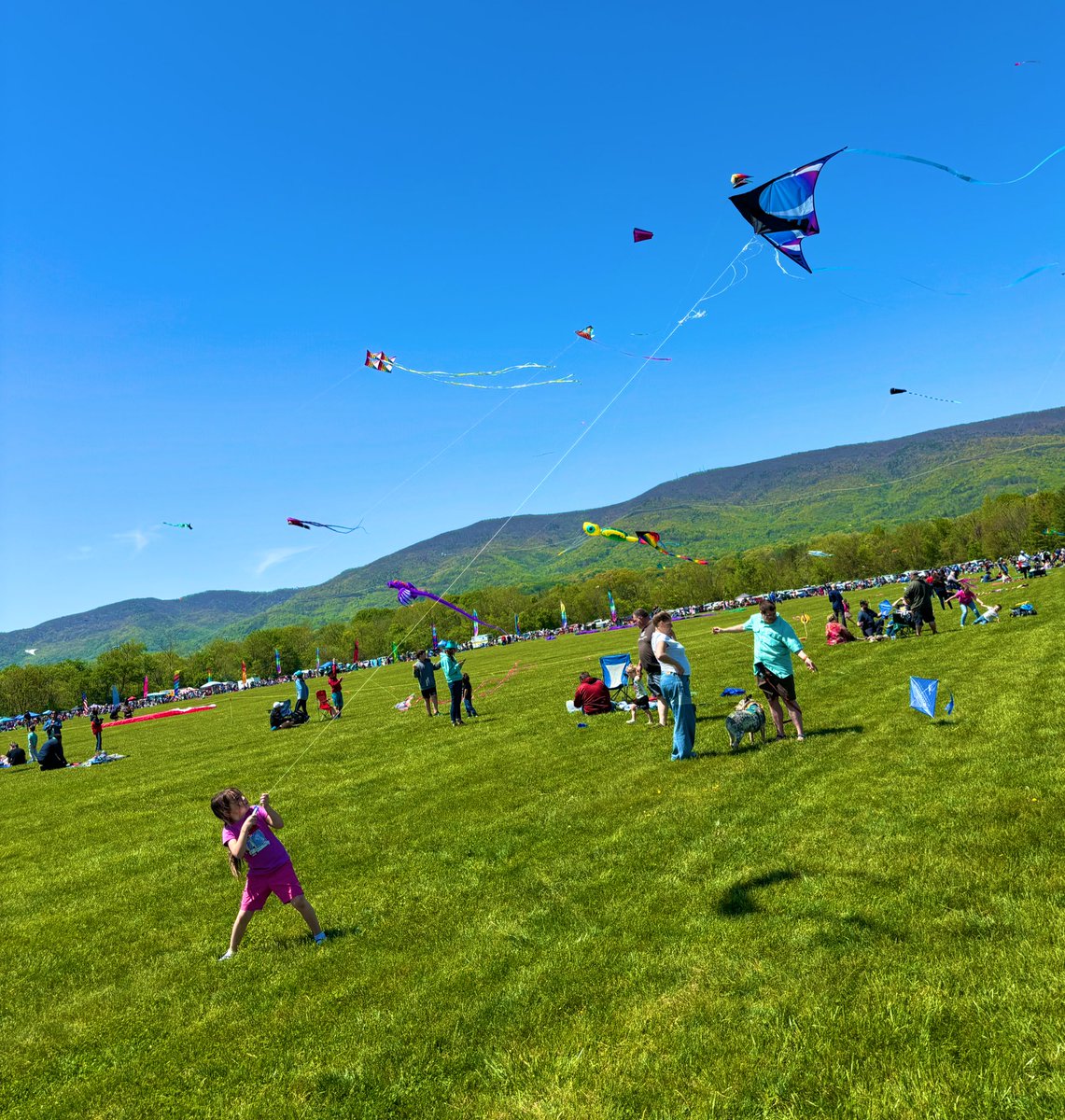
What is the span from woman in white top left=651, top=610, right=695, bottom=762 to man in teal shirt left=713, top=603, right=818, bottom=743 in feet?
2.66

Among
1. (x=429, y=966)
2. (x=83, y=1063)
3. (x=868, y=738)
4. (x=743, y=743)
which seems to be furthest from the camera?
(x=743, y=743)

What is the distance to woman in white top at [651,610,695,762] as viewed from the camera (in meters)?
10.9

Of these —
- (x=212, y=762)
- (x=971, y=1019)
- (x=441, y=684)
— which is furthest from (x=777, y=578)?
(x=971, y=1019)

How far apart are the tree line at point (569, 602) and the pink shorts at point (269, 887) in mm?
111828

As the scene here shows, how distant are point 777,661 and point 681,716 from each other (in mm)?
1829

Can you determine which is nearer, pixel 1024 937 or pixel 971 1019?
pixel 971 1019

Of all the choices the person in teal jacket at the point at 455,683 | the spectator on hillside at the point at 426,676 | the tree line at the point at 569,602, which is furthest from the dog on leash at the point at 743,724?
A: the tree line at the point at 569,602

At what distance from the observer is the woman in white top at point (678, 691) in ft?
35.8

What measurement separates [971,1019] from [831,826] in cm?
318

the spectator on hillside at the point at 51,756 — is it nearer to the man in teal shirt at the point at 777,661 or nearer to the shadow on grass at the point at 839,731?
the man in teal shirt at the point at 777,661

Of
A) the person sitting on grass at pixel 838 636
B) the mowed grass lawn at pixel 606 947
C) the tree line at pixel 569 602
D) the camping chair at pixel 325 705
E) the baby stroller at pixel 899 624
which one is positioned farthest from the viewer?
the tree line at pixel 569 602

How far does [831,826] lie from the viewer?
278 inches

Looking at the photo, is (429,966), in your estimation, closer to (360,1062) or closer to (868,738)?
(360,1062)

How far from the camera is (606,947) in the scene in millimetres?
5402
